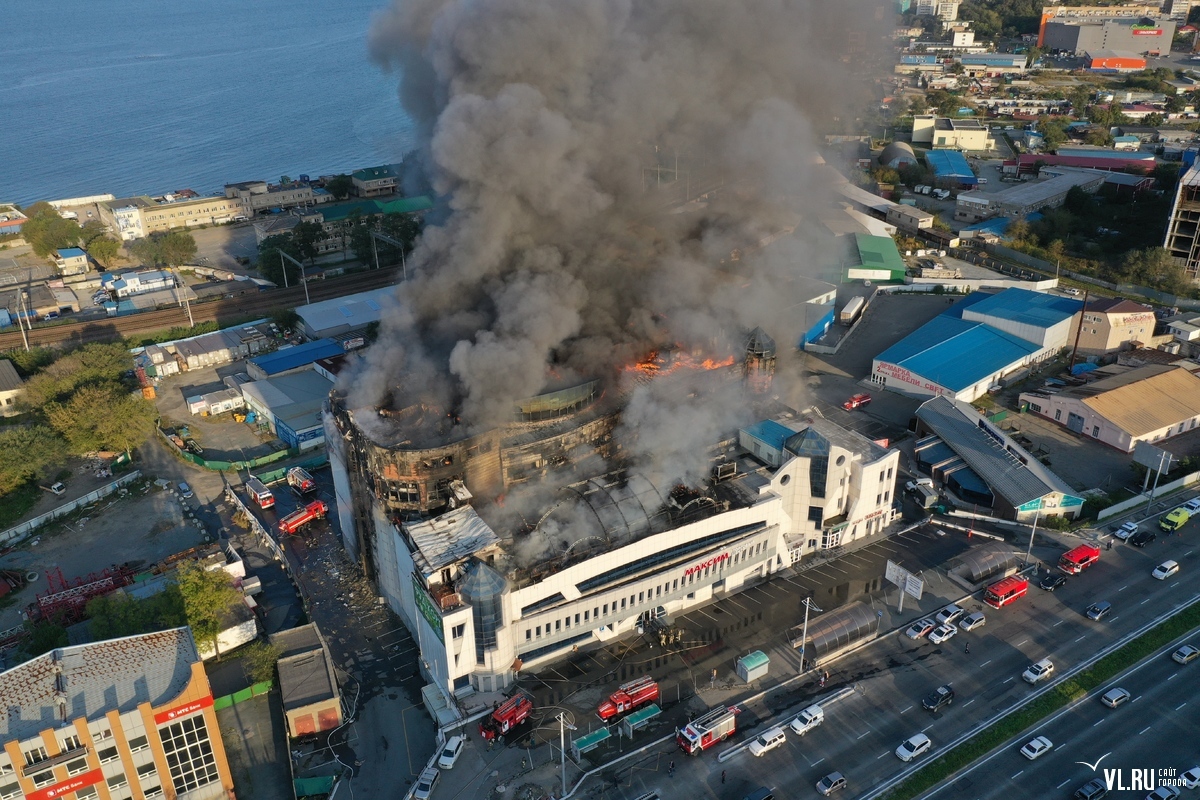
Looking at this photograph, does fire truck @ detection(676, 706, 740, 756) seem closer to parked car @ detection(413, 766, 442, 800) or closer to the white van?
the white van

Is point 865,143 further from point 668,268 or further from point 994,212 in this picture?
point 668,268

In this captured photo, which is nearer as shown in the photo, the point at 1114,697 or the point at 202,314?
the point at 1114,697

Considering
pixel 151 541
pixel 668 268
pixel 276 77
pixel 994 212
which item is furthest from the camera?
pixel 276 77

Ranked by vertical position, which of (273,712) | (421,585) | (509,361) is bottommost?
(273,712)

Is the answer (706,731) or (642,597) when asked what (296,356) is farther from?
(706,731)

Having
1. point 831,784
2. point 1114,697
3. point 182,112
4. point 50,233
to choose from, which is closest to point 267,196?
point 50,233

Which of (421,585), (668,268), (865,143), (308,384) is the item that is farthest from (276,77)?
(421,585)
